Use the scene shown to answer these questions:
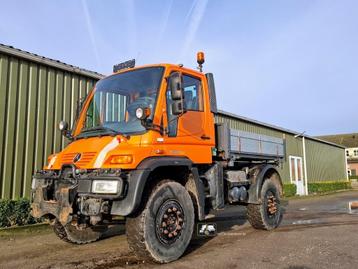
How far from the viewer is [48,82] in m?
9.99

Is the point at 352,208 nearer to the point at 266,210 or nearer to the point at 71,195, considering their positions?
the point at 266,210

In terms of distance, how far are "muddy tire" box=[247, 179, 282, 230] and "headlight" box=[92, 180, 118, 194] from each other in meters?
4.11

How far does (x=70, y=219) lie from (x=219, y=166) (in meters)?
2.91

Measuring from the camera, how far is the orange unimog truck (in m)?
4.70

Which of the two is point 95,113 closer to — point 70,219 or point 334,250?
point 70,219

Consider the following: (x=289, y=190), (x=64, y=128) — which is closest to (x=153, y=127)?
(x=64, y=128)

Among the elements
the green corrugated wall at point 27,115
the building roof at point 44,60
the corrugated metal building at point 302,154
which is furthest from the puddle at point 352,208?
the green corrugated wall at point 27,115

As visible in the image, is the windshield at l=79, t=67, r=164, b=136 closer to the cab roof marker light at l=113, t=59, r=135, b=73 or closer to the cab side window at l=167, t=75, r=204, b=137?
the cab roof marker light at l=113, t=59, r=135, b=73

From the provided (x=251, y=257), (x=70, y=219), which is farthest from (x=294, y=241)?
(x=70, y=219)

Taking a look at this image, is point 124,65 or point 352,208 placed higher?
point 124,65

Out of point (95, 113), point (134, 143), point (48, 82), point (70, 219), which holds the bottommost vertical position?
point (70, 219)

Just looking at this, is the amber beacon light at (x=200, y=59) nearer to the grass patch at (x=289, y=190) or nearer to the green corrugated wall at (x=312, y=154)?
the green corrugated wall at (x=312, y=154)

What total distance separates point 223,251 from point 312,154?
2488cm

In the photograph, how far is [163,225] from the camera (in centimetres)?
499
